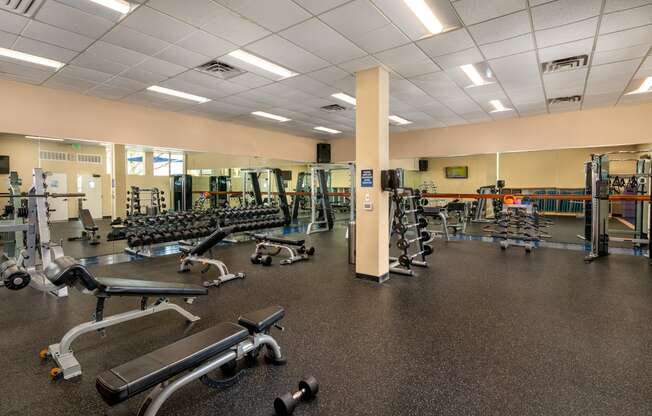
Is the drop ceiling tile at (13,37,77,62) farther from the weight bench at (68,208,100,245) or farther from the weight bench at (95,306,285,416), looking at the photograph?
the weight bench at (95,306,285,416)

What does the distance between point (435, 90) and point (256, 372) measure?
4.73 metres

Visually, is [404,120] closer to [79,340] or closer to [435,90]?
[435,90]

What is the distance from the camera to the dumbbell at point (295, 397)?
5.44 ft

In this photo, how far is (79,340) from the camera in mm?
2510

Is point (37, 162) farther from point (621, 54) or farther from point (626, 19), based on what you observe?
point (621, 54)

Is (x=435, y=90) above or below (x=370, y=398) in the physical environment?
above

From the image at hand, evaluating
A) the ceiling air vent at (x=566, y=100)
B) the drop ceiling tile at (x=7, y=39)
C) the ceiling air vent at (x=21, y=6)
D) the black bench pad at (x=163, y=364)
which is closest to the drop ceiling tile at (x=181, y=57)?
the ceiling air vent at (x=21, y=6)

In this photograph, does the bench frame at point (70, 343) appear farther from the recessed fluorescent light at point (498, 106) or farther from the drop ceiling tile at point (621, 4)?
the recessed fluorescent light at point (498, 106)

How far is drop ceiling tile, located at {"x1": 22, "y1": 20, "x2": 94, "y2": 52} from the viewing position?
3211 mm

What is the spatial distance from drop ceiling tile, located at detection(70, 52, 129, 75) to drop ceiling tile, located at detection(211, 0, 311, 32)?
2.13 metres

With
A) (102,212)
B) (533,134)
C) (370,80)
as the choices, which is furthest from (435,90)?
(102,212)

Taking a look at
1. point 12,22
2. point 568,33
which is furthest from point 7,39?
point 568,33

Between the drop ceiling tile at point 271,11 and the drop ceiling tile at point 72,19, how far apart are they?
1283 mm

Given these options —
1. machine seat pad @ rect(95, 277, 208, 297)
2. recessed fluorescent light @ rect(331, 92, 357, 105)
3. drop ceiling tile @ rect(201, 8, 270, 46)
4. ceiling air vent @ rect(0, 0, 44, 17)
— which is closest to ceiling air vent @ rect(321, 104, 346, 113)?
recessed fluorescent light @ rect(331, 92, 357, 105)
